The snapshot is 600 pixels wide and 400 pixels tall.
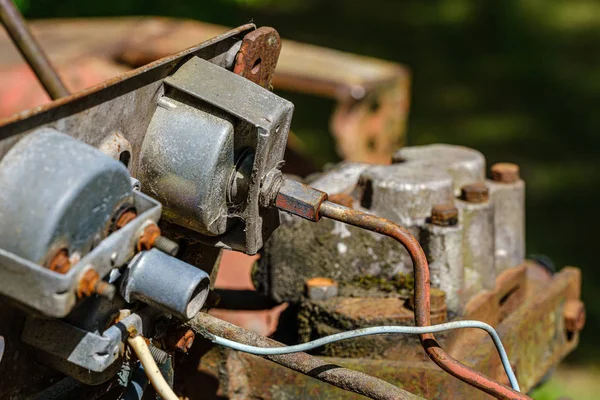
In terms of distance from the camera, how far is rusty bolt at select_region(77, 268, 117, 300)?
127cm

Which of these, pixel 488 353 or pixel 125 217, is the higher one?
pixel 125 217

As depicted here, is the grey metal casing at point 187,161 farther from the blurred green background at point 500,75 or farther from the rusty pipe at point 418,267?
the blurred green background at point 500,75

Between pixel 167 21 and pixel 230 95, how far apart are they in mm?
2719

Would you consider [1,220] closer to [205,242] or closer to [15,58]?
[205,242]

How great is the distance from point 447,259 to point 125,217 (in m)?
0.83

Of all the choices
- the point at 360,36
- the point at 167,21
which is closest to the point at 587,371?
the point at 167,21

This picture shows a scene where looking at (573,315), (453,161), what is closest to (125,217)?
(453,161)

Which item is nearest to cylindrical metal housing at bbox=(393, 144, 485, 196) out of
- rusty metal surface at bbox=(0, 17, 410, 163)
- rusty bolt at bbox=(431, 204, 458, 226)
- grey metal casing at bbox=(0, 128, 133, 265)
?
rusty bolt at bbox=(431, 204, 458, 226)

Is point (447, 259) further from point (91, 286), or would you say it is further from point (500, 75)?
point (500, 75)

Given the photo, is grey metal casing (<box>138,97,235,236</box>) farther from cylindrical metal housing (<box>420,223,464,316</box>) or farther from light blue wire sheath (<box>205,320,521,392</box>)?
cylindrical metal housing (<box>420,223,464,316</box>)

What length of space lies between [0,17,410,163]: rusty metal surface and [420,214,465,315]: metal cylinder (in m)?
1.87

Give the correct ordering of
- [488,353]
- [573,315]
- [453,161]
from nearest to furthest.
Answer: [488,353], [453,161], [573,315]

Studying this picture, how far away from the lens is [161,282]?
55.9 inches

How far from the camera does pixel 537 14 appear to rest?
850 centimetres
